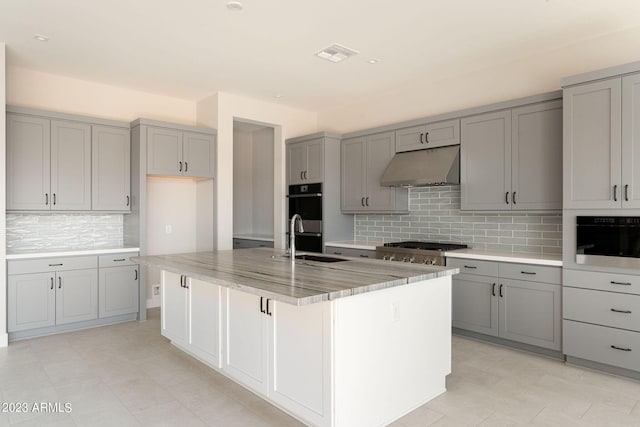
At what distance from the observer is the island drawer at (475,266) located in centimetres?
392

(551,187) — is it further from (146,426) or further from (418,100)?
(146,426)

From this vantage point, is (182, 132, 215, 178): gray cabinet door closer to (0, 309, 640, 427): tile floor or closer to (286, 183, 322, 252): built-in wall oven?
(286, 183, 322, 252): built-in wall oven

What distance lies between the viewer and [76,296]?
14.6 ft

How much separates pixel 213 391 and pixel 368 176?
332 cm

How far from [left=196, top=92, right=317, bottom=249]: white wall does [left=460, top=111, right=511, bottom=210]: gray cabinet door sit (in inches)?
106

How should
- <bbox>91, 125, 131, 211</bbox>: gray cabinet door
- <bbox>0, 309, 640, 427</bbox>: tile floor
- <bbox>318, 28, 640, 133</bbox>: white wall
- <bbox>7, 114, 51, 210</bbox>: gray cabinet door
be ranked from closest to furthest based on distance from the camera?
<bbox>0, 309, 640, 427</bbox>: tile floor → <bbox>318, 28, 640, 133</bbox>: white wall → <bbox>7, 114, 51, 210</bbox>: gray cabinet door → <bbox>91, 125, 131, 211</bbox>: gray cabinet door

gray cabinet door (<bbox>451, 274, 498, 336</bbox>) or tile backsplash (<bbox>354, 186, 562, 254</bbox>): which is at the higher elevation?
tile backsplash (<bbox>354, 186, 562, 254</bbox>)

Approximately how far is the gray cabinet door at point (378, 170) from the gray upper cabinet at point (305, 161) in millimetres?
664

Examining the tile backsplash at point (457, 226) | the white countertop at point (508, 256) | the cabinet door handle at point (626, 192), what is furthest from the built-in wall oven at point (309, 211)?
the cabinet door handle at point (626, 192)

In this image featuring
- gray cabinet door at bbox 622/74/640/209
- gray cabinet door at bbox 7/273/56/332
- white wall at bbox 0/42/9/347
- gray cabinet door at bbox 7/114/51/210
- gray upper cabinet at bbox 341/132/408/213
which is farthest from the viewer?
gray upper cabinet at bbox 341/132/408/213

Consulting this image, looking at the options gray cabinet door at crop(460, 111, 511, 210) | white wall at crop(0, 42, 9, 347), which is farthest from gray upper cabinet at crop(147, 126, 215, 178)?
gray cabinet door at crop(460, 111, 511, 210)

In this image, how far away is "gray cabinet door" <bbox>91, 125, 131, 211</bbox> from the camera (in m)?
4.76

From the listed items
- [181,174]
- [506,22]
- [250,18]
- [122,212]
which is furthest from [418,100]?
[122,212]

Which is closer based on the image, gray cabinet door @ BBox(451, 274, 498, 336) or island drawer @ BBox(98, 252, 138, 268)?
gray cabinet door @ BBox(451, 274, 498, 336)
